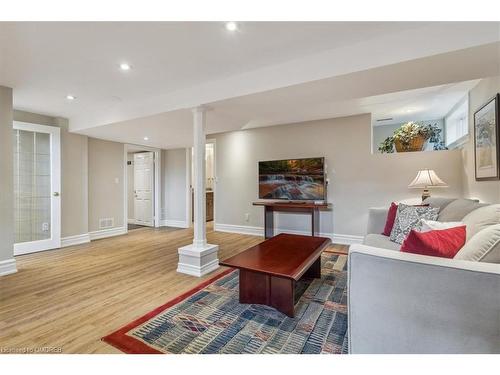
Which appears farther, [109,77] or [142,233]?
[142,233]

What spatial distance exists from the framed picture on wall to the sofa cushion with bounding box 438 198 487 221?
0.56 metres

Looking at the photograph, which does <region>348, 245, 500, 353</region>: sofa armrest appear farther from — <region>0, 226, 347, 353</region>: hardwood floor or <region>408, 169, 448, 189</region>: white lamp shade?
<region>408, 169, 448, 189</region>: white lamp shade

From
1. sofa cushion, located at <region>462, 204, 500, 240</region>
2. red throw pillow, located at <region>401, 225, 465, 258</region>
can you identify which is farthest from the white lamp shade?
red throw pillow, located at <region>401, 225, 465, 258</region>

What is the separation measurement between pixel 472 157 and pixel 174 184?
5552 millimetres

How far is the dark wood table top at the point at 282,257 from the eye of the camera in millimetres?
1829

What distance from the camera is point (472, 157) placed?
305 cm

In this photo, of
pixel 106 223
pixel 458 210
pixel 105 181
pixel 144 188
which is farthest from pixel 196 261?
pixel 144 188

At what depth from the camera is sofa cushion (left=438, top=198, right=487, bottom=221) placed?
2.06 meters

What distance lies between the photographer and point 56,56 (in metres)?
2.15

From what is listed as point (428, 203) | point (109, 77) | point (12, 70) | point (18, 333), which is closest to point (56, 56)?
point (109, 77)

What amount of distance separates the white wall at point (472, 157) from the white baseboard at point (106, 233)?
19.6 ft

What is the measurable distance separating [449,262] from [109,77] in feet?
10.5

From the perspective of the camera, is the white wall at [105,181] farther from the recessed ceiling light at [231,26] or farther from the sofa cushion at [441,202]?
the sofa cushion at [441,202]

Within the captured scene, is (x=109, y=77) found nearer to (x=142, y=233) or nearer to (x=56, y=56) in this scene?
(x=56, y=56)
